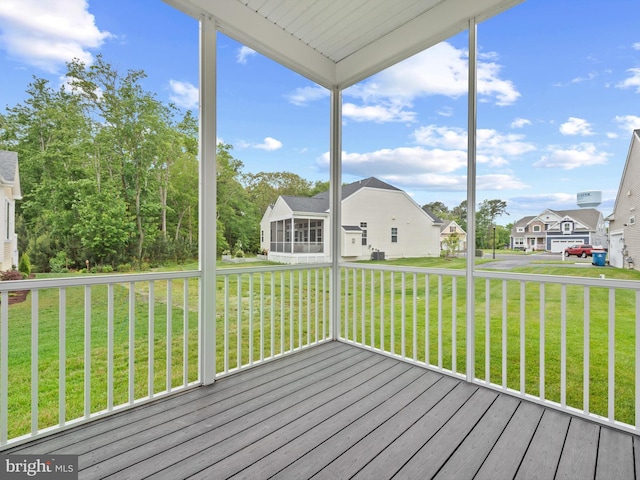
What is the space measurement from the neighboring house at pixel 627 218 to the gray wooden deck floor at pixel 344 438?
1.05 metres

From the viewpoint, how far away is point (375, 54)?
121 inches

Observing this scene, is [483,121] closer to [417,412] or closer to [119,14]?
[417,412]

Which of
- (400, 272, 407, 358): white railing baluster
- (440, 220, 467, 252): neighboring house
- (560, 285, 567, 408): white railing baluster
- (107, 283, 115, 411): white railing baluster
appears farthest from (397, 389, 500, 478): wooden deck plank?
(107, 283, 115, 411): white railing baluster

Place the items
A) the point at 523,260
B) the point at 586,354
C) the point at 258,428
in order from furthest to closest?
the point at 523,260, the point at 586,354, the point at 258,428

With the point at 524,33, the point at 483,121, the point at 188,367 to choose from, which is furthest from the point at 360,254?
the point at 524,33

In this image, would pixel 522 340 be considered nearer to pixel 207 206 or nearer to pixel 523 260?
pixel 523 260

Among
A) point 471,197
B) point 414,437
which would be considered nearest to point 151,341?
point 414,437

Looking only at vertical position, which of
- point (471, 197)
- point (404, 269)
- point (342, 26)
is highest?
point (342, 26)

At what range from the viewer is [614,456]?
162cm

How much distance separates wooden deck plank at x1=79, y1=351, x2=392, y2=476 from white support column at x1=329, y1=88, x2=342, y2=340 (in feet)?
2.89

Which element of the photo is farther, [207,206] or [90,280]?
[207,206]

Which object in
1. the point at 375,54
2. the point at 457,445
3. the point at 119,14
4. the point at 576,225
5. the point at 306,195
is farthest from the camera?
the point at 306,195

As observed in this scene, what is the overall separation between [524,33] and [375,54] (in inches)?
51.5

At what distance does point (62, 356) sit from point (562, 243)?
3346 millimetres
